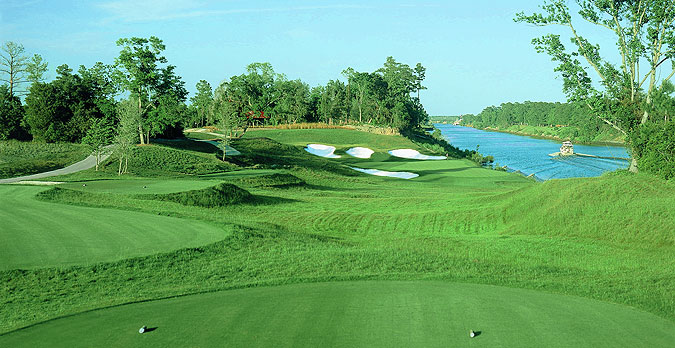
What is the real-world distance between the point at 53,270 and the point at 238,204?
582 inches

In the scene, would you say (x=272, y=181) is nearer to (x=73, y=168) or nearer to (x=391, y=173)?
(x=73, y=168)

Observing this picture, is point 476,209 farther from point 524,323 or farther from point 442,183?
point 442,183

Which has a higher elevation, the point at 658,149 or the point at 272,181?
the point at 658,149

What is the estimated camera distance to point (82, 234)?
14.9m

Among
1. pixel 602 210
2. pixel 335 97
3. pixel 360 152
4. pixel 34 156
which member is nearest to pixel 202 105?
pixel 335 97

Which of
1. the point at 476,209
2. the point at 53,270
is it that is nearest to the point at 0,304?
the point at 53,270

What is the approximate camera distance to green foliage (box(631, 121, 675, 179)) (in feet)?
84.1

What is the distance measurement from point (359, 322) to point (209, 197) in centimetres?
1901

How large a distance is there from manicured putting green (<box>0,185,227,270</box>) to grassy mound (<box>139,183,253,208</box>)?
19.0ft

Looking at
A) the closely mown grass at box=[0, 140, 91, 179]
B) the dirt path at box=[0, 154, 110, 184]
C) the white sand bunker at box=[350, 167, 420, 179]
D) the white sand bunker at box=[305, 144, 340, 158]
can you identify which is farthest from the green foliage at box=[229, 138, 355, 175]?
the closely mown grass at box=[0, 140, 91, 179]

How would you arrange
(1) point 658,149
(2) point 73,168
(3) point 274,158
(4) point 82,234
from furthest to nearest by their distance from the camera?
(3) point 274,158, (2) point 73,168, (1) point 658,149, (4) point 82,234

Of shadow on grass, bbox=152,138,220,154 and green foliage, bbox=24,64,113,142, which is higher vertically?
green foliage, bbox=24,64,113,142

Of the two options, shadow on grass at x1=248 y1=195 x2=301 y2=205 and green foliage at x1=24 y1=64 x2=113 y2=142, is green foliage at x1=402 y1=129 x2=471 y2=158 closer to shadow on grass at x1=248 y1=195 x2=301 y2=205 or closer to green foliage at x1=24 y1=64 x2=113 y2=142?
green foliage at x1=24 y1=64 x2=113 y2=142

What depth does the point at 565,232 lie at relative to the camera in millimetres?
18109
